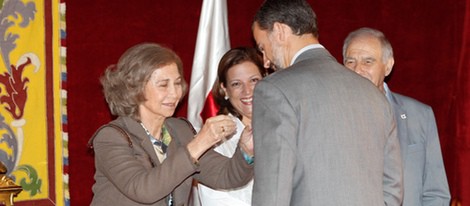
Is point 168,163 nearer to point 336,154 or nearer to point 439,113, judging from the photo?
point 336,154

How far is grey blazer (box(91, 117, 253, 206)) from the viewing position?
9.61 feet

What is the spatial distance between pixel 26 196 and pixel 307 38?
6.33 feet

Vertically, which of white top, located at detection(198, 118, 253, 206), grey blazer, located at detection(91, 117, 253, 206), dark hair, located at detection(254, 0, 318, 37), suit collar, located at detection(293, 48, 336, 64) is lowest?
white top, located at detection(198, 118, 253, 206)

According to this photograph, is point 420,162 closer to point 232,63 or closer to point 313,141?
point 232,63

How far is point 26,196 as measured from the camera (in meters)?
4.05

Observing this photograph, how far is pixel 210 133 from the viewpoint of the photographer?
2951mm

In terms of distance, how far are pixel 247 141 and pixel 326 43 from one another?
2.03 meters

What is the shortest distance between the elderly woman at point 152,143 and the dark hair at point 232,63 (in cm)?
68

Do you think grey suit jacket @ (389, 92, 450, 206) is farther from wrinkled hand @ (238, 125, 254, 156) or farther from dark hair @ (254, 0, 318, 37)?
dark hair @ (254, 0, 318, 37)

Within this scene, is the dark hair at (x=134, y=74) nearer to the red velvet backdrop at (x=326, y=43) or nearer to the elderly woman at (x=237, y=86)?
the elderly woman at (x=237, y=86)

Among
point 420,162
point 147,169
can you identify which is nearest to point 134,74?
point 147,169

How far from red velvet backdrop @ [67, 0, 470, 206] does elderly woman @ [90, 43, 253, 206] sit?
1.07m

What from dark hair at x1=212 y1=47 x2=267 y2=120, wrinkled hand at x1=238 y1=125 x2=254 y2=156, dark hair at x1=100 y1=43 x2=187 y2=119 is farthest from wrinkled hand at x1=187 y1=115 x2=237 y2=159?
dark hair at x1=212 y1=47 x2=267 y2=120

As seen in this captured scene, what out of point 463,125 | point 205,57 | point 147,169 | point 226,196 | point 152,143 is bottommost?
point 226,196
